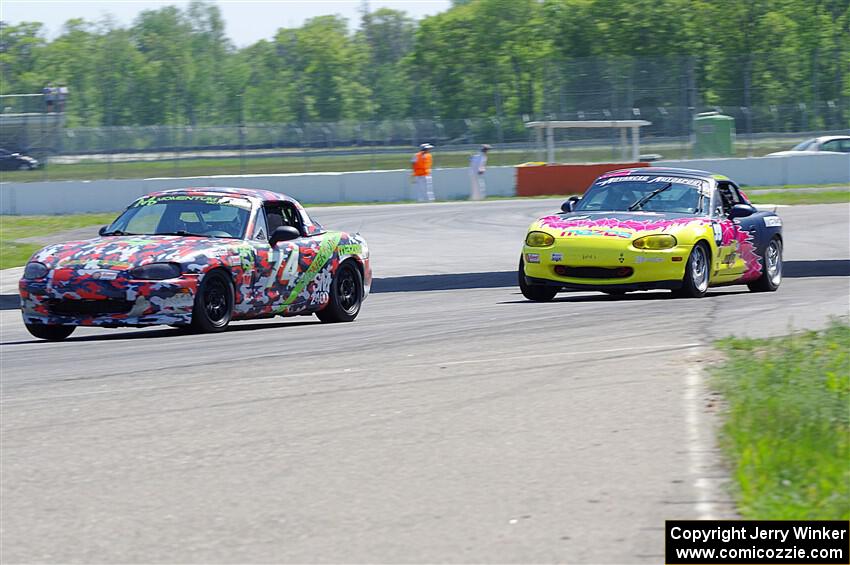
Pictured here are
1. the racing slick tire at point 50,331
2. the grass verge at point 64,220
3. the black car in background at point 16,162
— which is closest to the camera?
the racing slick tire at point 50,331

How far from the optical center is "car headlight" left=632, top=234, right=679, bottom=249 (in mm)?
13680

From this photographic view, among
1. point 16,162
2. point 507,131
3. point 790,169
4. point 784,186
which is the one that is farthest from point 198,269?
point 790,169

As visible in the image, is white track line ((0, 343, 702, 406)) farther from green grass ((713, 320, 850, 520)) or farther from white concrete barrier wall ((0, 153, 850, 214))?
white concrete barrier wall ((0, 153, 850, 214))

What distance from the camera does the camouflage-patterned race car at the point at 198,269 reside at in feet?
35.9

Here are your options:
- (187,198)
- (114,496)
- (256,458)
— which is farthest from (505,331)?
(114,496)

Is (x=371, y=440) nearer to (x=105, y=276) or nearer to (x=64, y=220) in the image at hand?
(x=105, y=276)

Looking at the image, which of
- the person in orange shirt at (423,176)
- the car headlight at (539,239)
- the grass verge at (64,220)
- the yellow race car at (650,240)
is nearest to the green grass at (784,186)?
the grass verge at (64,220)

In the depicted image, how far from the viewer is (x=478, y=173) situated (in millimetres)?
36500

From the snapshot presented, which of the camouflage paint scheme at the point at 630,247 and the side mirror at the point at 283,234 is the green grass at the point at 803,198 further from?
the side mirror at the point at 283,234

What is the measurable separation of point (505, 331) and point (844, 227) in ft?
47.4

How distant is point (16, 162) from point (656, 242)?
28.5 meters

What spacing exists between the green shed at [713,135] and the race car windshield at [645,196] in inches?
959

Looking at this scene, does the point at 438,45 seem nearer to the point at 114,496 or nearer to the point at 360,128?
the point at 360,128

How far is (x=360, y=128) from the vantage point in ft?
133
